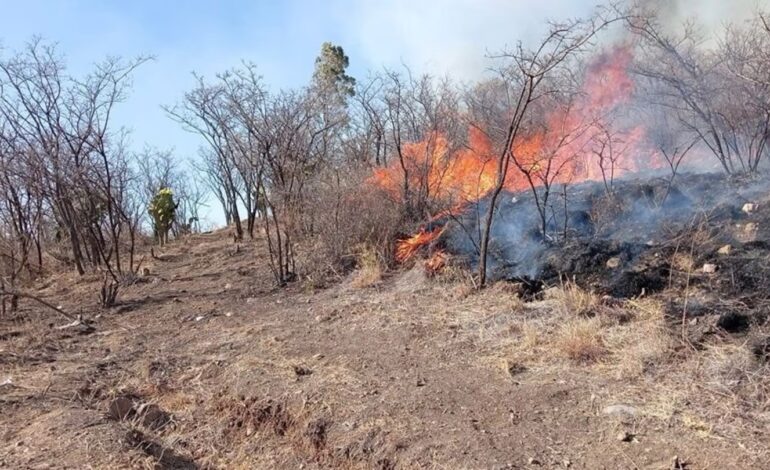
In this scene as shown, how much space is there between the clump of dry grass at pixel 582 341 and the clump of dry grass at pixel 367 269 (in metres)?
3.88

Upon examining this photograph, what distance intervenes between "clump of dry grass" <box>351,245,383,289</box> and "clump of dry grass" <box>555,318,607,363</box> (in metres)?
3.88

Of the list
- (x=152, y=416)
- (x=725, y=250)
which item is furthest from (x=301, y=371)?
(x=725, y=250)

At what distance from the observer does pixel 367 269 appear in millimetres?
9102

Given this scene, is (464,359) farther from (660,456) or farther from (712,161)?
(712,161)

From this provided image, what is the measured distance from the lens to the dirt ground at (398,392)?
12.3 feet

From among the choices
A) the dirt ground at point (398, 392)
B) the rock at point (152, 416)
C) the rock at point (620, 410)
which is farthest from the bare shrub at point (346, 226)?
the rock at point (620, 410)

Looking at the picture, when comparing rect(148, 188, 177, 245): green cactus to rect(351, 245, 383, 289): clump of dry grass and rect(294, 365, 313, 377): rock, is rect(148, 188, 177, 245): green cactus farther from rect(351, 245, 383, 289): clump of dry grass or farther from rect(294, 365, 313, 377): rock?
rect(294, 365, 313, 377): rock

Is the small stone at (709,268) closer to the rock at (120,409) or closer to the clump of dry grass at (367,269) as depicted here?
the clump of dry grass at (367,269)

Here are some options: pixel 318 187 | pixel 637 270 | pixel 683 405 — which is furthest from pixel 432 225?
pixel 683 405

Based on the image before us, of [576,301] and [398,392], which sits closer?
[398,392]

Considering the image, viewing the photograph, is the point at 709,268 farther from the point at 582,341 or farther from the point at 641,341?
the point at 582,341

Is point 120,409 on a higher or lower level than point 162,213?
lower

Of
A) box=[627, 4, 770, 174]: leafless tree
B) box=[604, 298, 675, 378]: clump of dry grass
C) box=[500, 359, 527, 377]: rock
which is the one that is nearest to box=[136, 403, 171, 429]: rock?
box=[500, 359, 527, 377]: rock

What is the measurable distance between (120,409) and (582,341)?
12.6 feet
